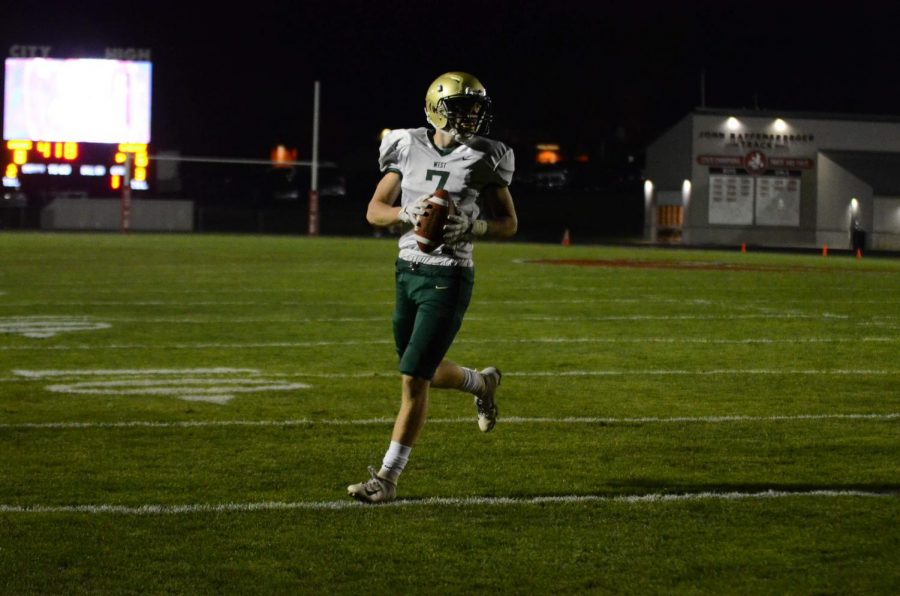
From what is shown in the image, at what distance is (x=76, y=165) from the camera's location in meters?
48.6

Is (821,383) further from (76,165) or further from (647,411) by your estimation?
(76,165)

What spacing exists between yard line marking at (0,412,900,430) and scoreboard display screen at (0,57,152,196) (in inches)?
1650

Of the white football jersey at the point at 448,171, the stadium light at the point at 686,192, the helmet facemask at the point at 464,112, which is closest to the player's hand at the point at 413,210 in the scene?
the white football jersey at the point at 448,171

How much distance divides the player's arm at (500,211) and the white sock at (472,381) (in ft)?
2.39

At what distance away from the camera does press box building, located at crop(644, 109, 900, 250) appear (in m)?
46.0

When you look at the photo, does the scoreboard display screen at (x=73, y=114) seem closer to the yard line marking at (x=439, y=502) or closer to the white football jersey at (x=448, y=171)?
the white football jersey at (x=448, y=171)

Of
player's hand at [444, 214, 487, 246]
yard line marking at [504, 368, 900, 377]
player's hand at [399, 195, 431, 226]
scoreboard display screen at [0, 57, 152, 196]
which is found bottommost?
yard line marking at [504, 368, 900, 377]

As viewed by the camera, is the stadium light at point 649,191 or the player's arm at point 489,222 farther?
the stadium light at point 649,191

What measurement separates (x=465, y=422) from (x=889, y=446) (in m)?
2.16

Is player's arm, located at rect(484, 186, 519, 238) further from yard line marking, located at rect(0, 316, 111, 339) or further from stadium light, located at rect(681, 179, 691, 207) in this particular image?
stadium light, located at rect(681, 179, 691, 207)

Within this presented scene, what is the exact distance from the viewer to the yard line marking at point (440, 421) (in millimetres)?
7300

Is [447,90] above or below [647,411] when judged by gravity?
above

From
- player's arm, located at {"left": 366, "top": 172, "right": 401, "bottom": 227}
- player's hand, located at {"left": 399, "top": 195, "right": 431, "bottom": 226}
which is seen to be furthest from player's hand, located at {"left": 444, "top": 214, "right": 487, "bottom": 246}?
player's arm, located at {"left": 366, "top": 172, "right": 401, "bottom": 227}

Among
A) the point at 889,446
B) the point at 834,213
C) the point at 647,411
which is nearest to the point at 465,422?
the point at 647,411
